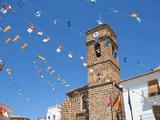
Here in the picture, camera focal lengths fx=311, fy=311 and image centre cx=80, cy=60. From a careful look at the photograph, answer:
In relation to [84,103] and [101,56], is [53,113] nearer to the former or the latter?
[84,103]

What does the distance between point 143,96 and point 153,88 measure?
109cm

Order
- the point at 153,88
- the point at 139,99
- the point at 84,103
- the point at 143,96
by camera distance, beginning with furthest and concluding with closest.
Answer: the point at 84,103 → the point at 139,99 → the point at 143,96 → the point at 153,88

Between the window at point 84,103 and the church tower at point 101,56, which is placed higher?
the church tower at point 101,56

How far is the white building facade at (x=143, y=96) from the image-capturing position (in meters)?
25.2

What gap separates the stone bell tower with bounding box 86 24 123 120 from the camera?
29159mm

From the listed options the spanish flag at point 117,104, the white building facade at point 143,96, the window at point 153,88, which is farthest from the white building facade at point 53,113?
the window at point 153,88

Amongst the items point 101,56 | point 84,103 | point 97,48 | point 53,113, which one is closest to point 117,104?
point 84,103

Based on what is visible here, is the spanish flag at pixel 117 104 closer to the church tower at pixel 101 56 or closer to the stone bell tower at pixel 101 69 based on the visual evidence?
the stone bell tower at pixel 101 69

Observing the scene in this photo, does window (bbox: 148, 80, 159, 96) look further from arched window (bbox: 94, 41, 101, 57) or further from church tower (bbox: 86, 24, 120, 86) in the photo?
arched window (bbox: 94, 41, 101, 57)

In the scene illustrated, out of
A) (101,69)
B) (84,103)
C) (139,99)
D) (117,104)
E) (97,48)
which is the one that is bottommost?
(117,104)

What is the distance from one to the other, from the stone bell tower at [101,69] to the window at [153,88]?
408cm

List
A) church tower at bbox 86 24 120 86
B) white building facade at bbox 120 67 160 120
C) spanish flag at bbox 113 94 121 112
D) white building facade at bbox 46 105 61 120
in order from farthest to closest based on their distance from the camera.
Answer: white building facade at bbox 46 105 61 120, church tower at bbox 86 24 120 86, spanish flag at bbox 113 94 121 112, white building facade at bbox 120 67 160 120

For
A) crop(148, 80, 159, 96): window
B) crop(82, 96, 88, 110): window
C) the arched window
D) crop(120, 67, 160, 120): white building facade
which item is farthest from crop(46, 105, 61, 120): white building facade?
crop(148, 80, 159, 96): window

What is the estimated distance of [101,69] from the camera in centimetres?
3094
